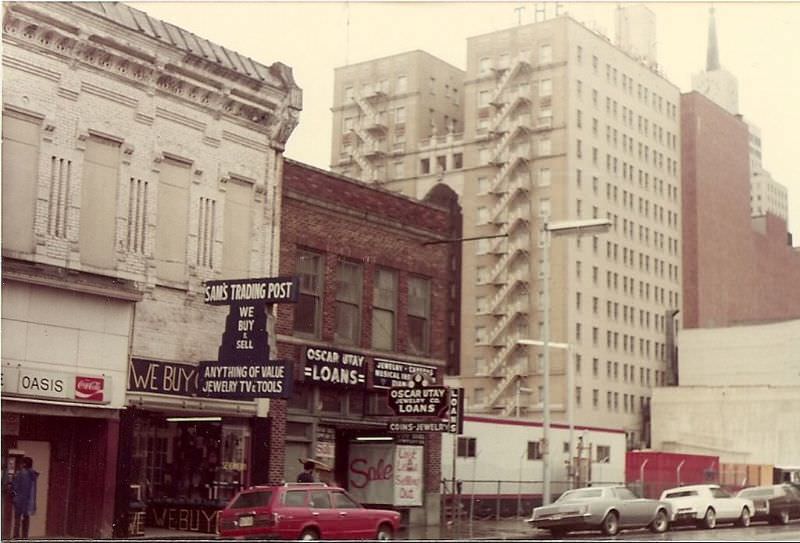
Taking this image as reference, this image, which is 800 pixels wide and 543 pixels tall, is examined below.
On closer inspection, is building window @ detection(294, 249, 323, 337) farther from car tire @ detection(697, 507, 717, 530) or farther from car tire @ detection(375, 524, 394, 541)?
car tire @ detection(697, 507, 717, 530)

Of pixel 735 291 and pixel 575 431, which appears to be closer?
pixel 575 431

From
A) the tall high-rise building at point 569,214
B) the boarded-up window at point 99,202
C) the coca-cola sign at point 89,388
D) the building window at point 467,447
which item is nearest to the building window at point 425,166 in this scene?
the tall high-rise building at point 569,214

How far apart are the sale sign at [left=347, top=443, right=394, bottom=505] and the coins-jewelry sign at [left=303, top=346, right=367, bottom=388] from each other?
2.28m

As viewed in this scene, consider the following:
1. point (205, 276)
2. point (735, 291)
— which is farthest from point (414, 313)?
point (735, 291)

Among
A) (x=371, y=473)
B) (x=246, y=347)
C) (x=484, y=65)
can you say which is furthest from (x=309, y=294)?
(x=484, y=65)

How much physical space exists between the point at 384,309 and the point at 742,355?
5831 cm

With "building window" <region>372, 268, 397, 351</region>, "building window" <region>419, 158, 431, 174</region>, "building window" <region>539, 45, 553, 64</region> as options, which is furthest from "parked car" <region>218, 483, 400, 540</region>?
"building window" <region>419, 158, 431, 174</region>

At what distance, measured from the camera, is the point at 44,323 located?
2473 centimetres

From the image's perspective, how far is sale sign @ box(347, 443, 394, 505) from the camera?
3381 cm

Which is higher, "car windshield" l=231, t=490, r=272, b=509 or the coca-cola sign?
the coca-cola sign

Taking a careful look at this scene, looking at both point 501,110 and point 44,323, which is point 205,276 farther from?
point 501,110

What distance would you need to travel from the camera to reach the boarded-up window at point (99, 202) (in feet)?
86.1

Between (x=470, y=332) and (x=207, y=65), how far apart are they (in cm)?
6894

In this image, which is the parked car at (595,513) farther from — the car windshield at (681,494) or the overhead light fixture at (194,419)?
the overhead light fixture at (194,419)
